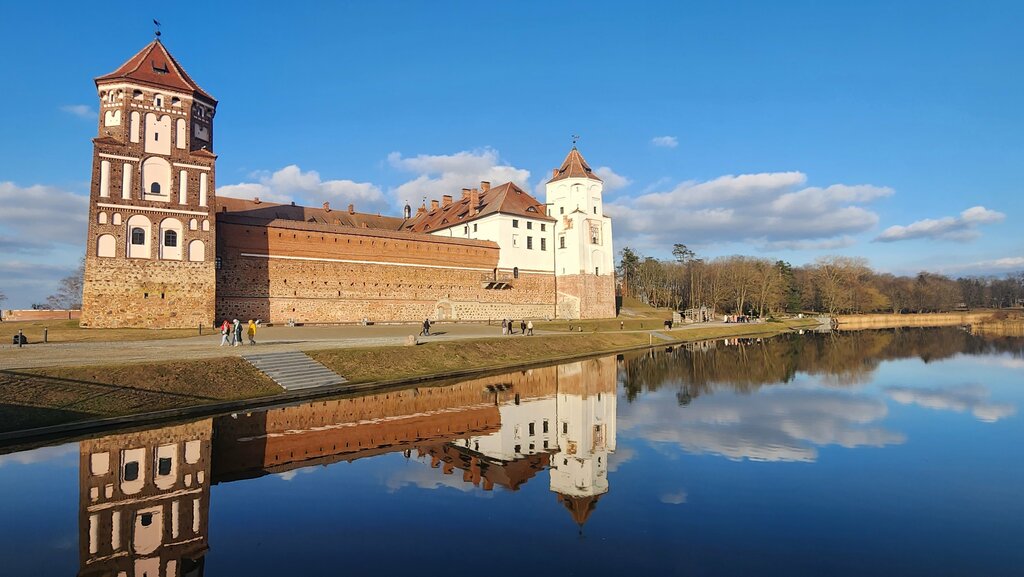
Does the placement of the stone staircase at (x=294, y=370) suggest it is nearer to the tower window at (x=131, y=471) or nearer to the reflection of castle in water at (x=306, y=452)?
the reflection of castle in water at (x=306, y=452)

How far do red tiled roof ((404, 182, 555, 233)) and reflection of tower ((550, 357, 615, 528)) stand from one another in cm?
2945

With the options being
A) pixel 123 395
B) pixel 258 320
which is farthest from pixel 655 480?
pixel 258 320

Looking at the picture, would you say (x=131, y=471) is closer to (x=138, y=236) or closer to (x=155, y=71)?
(x=138, y=236)

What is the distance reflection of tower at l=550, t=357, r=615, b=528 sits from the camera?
9.85 m

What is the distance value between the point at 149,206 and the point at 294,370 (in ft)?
58.2

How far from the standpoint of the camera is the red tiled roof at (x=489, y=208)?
52125mm

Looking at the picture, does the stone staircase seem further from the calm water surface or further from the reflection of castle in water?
the calm water surface

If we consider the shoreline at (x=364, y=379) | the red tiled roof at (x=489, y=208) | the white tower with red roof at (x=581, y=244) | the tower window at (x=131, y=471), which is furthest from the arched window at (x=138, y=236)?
the white tower with red roof at (x=581, y=244)

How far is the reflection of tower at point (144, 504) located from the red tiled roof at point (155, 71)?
85.1 feet

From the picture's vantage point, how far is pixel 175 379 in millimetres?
17172

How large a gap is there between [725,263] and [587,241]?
149 ft

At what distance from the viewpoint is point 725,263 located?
89.9m

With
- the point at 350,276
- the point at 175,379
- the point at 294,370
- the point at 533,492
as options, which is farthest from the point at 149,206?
the point at 533,492

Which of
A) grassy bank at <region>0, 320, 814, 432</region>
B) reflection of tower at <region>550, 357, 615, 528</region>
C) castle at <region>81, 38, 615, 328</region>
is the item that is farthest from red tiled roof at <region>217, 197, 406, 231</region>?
reflection of tower at <region>550, 357, 615, 528</region>
